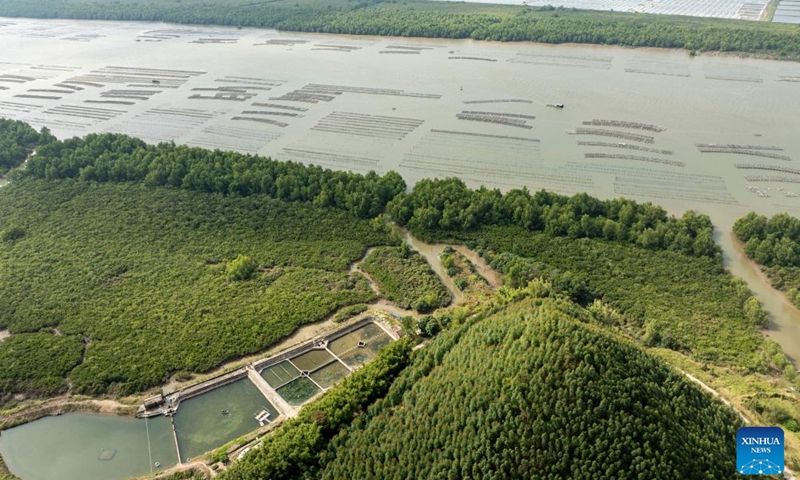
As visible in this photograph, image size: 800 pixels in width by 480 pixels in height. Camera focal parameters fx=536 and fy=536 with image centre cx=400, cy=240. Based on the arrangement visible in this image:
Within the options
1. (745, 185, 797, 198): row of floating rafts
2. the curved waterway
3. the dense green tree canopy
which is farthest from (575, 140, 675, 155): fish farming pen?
the curved waterway

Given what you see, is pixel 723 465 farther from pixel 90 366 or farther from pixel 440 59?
pixel 440 59

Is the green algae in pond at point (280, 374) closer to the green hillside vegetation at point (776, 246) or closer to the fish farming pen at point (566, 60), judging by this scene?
the green hillside vegetation at point (776, 246)

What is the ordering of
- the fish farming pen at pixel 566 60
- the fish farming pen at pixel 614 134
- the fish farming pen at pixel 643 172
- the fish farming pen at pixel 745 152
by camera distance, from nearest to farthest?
the fish farming pen at pixel 643 172 → the fish farming pen at pixel 745 152 → the fish farming pen at pixel 614 134 → the fish farming pen at pixel 566 60

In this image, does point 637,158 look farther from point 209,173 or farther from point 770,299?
point 209,173

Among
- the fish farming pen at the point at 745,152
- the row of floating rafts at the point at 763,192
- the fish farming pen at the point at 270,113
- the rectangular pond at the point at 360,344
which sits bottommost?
the rectangular pond at the point at 360,344

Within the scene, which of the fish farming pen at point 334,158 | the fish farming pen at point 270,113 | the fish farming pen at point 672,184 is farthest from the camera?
the fish farming pen at point 270,113

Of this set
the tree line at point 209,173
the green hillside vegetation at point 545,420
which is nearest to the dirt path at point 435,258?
the tree line at point 209,173
